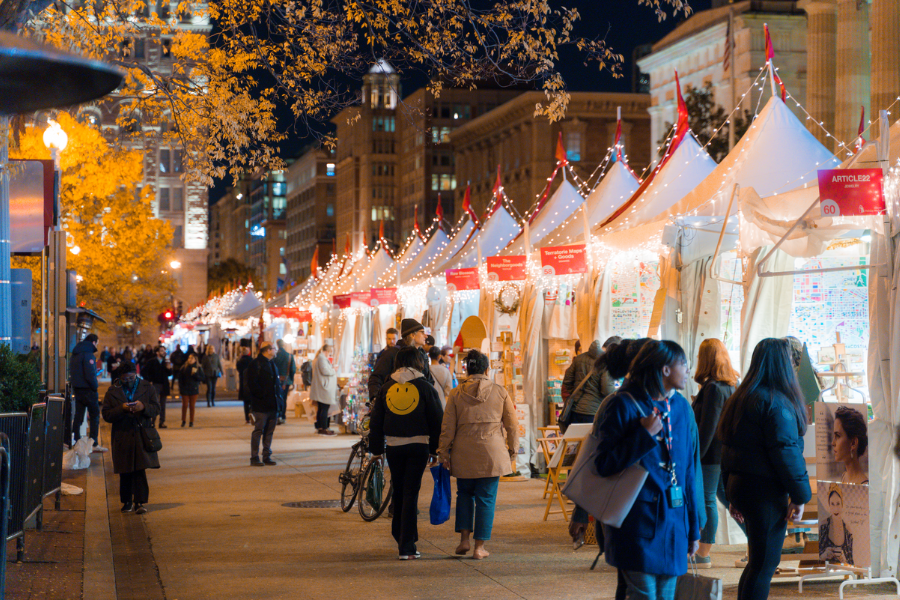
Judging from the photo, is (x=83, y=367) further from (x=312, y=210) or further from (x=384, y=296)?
(x=312, y=210)

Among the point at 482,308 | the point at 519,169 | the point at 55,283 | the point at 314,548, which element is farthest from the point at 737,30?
the point at 314,548

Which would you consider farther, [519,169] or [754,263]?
[519,169]

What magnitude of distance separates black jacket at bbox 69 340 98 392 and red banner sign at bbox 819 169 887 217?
47.0 feet

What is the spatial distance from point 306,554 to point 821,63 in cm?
3630

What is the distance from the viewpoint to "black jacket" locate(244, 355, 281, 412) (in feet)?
55.3

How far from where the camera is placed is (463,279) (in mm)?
18406

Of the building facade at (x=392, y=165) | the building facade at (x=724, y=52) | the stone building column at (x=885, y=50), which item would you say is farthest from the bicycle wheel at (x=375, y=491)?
the building facade at (x=392, y=165)

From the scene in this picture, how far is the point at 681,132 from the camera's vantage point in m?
15.6

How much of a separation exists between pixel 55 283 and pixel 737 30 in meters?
47.9

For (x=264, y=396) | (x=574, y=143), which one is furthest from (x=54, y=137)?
(x=574, y=143)

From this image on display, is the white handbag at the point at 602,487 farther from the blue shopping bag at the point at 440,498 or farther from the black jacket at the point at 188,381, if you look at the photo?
the black jacket at the point at 188,381

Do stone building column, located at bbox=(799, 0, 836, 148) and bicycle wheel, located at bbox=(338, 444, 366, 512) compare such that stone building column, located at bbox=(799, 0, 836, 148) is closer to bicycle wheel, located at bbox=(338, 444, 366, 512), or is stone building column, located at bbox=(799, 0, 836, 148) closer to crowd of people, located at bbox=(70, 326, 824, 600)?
crowd of people, located at bbox=(70, 326, 824, 600)

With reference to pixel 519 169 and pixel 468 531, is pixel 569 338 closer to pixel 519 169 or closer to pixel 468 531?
pixel 468 531

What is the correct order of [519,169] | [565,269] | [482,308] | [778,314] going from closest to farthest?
[778,314], [565,269], [482,308], [519,169]
